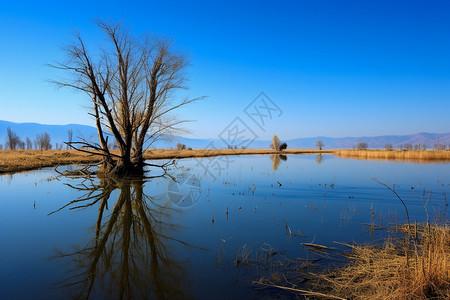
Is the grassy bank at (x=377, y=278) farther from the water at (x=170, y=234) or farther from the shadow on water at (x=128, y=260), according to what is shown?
the shadow on water at (x=128, y=260)

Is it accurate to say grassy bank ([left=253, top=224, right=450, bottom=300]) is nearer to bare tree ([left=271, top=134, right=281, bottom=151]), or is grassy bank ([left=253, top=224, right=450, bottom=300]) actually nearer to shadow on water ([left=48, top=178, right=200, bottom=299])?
shadow on water ([left=48, top=178, right=200, bottom=299])

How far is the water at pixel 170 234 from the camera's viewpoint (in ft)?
13.2

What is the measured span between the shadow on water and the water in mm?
17

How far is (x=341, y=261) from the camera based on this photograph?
480 centimetres

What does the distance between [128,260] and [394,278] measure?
4302mm

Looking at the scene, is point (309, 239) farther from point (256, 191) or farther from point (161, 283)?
point (256, 191)

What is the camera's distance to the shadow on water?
12.6 feet

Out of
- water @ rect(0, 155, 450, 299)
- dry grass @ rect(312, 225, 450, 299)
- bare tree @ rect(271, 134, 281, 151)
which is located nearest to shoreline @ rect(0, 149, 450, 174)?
water @ rect(0, 155, 450, 299)

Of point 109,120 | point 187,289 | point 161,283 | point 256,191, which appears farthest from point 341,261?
point 109,120

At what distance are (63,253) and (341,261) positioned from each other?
5.33 meters

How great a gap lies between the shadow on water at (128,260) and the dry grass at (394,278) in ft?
7.24

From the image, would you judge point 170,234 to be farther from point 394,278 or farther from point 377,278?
point 394,278

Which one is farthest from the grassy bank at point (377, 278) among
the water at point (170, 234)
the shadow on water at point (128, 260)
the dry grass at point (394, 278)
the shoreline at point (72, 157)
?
the shoreline at point (72, 157)

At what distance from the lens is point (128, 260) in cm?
484
